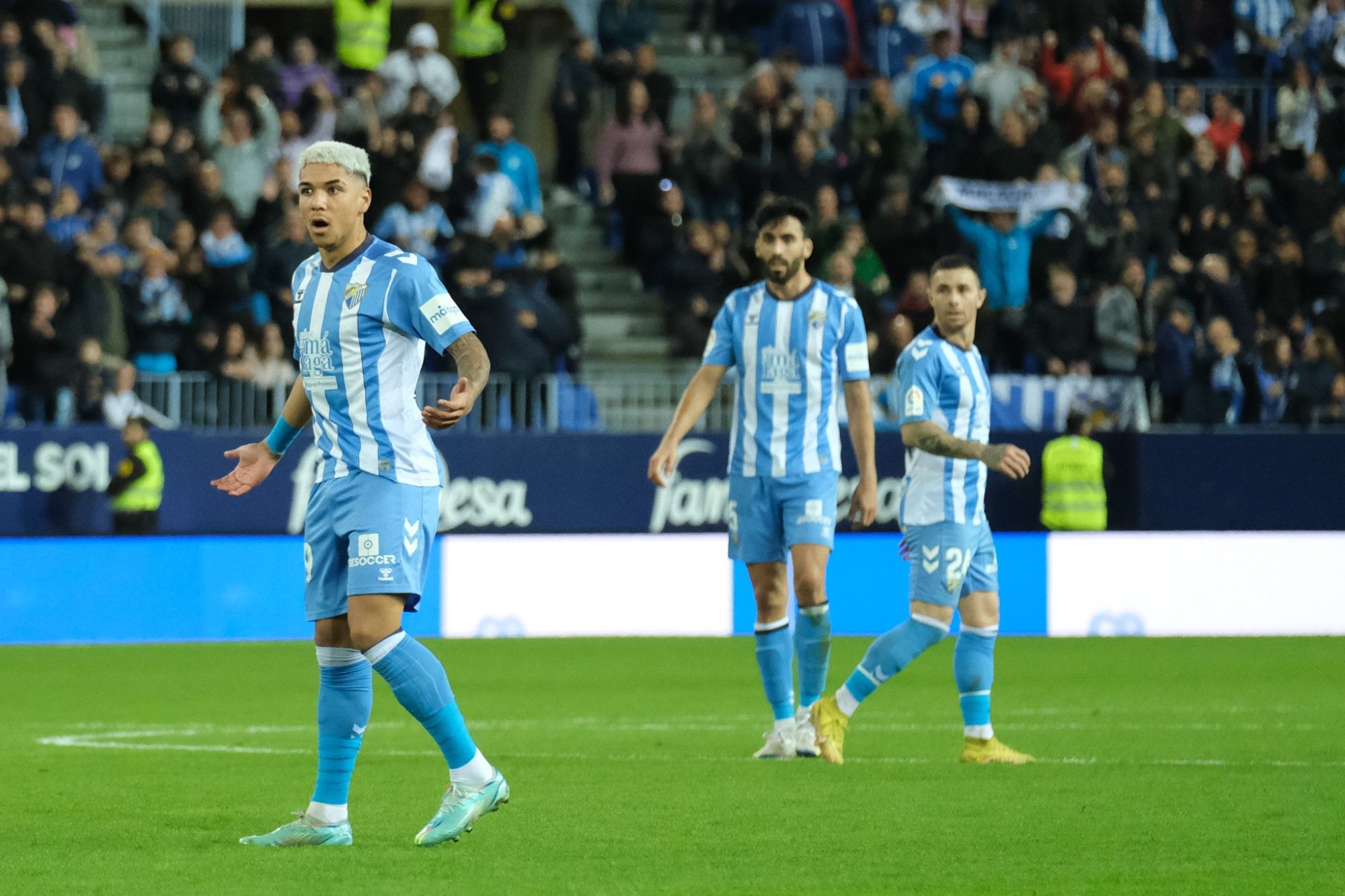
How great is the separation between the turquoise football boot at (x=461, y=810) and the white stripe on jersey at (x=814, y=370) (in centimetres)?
328

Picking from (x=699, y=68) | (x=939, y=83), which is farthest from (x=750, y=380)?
(x=699, y=68)

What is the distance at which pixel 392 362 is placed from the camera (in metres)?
6.88

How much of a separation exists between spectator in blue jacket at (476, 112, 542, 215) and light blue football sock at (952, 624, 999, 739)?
12.1m

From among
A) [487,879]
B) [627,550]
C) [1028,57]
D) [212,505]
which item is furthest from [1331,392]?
[487,879]

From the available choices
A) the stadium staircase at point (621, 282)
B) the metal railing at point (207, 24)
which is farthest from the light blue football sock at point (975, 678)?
the metal railing at point (207, 24)

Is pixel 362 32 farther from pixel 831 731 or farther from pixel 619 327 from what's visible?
pixel 831 731

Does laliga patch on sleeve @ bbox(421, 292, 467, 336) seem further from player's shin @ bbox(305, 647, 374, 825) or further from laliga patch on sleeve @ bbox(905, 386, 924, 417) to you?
laliga patch on sleeve @ bbox(905, 386, 924, 417)

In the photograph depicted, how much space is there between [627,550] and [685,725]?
724 centimetres

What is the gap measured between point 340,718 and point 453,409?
1174 millimetres

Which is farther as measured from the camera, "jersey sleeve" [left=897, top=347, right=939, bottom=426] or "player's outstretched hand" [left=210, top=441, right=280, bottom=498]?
"jersey sleeve" [left=897, top=347, right=939, bottom=426]

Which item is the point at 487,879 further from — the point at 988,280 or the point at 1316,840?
the point at 988,280

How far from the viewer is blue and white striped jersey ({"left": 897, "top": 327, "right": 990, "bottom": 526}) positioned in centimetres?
938

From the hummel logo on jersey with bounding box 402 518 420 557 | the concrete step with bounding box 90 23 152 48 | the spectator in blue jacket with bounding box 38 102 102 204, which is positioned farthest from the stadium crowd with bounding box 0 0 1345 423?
the hummel logo on jersey with bounding box 402 518 420 557

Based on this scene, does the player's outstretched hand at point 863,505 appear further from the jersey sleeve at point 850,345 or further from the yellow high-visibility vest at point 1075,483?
the yellow high-visibility vest at point 1075,483
